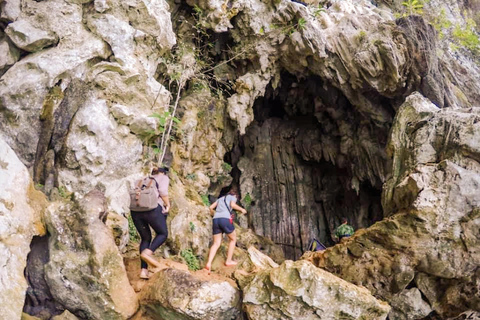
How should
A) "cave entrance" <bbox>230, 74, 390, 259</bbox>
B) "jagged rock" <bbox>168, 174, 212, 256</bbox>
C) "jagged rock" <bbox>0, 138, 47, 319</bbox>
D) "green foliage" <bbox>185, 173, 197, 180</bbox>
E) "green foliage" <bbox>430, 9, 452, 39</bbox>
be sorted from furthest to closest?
1. "green foliage" <bbox>430, 9, 452, 39</bbox>
2. "cave entrance" <bbox>230, 74, 390, 259</bbox>
3. "green foliage" <bbox>185, 173, 197, 180</bbox>
4. "jagged rock" <bbox>168, 174, 212, 256</bbox>
5. "jagged rock" <bbox>0, 138, 47, 319</bbox>

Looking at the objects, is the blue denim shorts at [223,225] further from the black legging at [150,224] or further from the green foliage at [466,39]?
the green foliage at [466,39]

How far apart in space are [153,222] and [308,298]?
2.54 m

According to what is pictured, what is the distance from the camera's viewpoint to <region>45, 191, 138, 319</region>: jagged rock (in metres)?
5.05

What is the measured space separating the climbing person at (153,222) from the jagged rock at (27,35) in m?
4.06

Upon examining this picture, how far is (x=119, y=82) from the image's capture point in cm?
795

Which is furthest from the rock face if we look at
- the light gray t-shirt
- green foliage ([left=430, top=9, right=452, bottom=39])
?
green foliage ([left=430, top=9, right=452, bottom=39])

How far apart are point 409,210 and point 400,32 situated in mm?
6736

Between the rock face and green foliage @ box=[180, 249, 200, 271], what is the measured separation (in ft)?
8.02

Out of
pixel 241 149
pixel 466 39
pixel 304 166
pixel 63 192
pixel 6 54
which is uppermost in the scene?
pixel 466 39

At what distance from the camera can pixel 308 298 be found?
5.20 metres

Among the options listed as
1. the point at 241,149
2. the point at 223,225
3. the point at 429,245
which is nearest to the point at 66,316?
the point at 223,225

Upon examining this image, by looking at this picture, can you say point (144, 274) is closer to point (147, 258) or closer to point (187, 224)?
point (147, 258)

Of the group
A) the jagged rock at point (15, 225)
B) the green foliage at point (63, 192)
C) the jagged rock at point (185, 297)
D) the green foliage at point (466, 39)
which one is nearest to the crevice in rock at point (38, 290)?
the jagged rock at point (15, 225)

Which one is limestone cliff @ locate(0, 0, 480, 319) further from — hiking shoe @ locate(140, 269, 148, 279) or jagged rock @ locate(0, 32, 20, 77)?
hiking shoe @ locate(140, 269, 148, 279)
